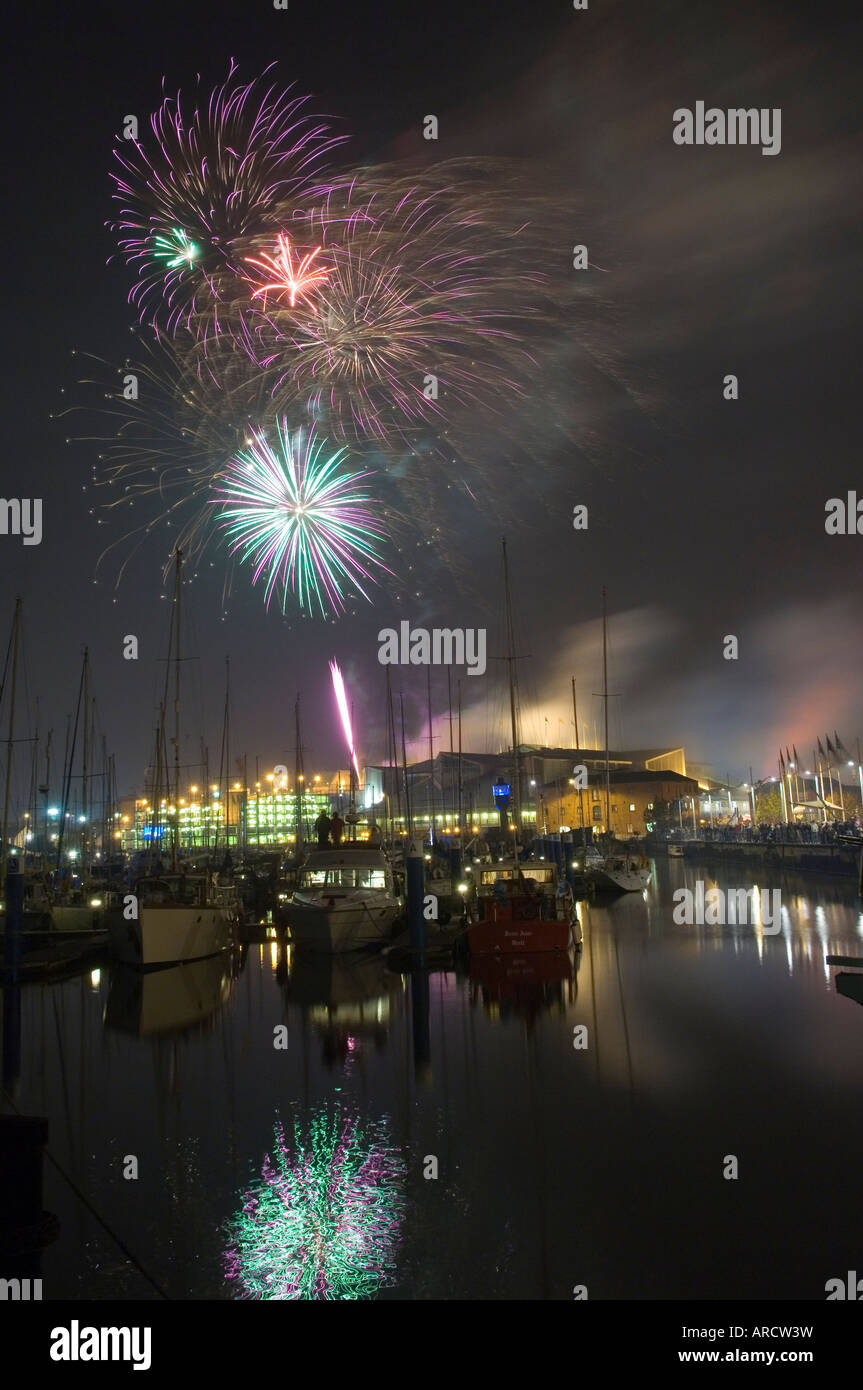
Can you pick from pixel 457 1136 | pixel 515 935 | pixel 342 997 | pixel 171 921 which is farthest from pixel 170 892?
pixel 457 1136

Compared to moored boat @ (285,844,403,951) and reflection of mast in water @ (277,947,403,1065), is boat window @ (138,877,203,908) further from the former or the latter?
reflection of mast in water @ (277,947,403,1065)

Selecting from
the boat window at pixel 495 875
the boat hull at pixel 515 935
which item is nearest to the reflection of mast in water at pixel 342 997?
the boat hull at pixel 515 935

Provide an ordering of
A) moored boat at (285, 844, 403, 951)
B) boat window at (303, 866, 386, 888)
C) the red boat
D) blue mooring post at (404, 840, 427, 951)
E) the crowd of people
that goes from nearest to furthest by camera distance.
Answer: the red boat < blue mooring post at (404, 840, 427, 951) < moored boat at (285, 844, 403, 951) < boat window at (303, 866, 386, 888) < the crowd of people

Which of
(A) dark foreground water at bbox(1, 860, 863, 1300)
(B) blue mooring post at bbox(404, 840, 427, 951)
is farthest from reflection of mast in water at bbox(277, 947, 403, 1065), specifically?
(B) blue mooring post at bbox(404, 840, 427, 951)

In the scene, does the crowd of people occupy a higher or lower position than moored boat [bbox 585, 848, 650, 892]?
higher

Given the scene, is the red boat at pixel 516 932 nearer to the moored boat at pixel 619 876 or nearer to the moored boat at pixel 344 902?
the moored boat at pixel 344 902
